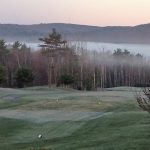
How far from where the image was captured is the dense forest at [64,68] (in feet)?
302

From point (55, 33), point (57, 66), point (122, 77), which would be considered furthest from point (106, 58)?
point (55, 33)

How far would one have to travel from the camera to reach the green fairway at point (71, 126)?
2167cm

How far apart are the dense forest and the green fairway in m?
31.7

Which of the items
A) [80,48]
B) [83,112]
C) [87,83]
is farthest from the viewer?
[80,48]

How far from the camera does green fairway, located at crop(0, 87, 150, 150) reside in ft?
71.1

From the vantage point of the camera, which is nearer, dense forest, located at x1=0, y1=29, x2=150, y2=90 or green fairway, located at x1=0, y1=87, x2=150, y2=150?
green fairway, located at x1=0, y1=87, x2=150, y2=150

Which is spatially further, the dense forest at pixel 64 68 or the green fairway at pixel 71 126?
the dense forest at pixel 64 68

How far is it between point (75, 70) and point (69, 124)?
86.8 meters

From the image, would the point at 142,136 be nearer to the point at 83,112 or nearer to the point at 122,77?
the point at 83,112

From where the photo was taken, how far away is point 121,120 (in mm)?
31922

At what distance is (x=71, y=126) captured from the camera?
1233 inches

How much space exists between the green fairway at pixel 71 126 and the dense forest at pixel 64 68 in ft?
104

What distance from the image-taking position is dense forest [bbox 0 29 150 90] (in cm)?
9206

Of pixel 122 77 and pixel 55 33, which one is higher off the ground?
pixel 55 33
